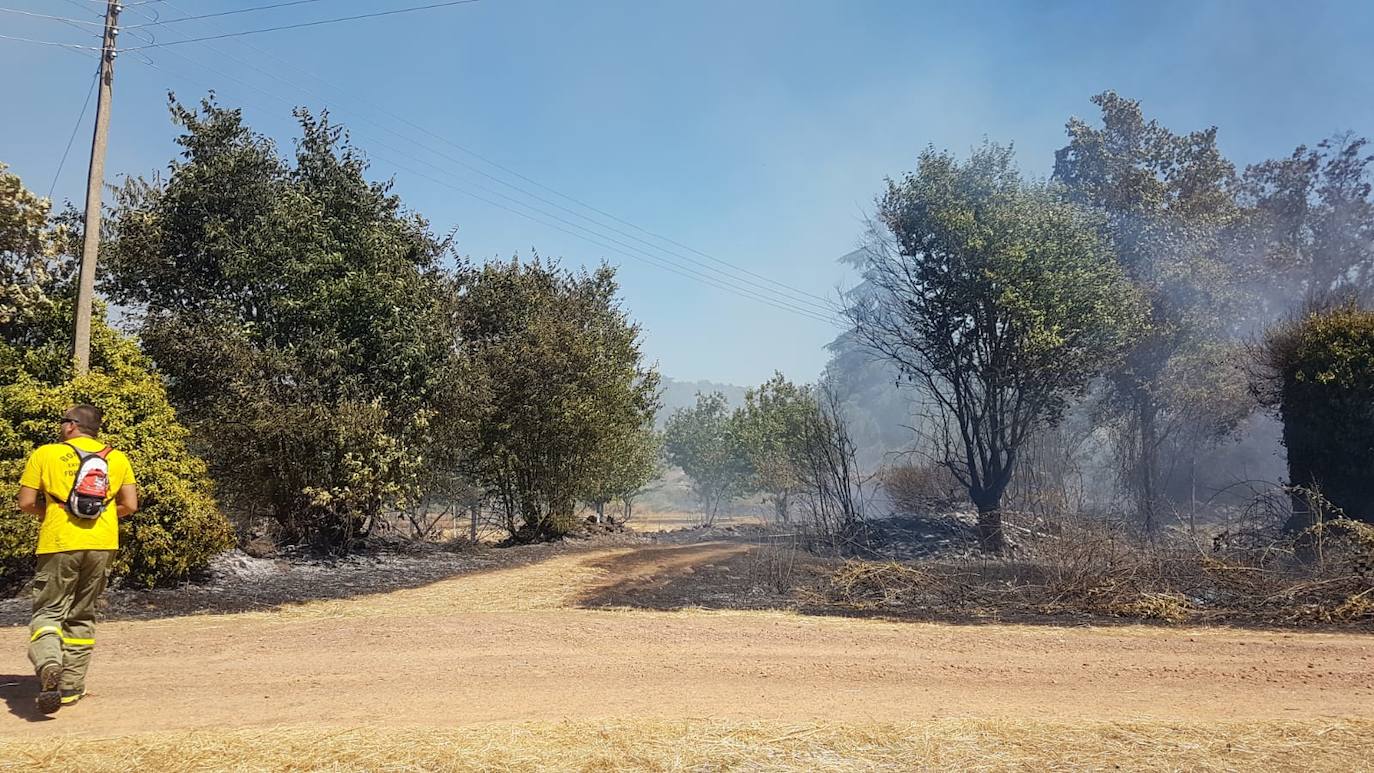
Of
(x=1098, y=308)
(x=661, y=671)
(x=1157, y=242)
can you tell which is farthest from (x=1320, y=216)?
(x=661, y=671)

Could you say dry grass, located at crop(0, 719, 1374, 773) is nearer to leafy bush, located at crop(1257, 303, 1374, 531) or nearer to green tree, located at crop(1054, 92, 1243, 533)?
leafy bush, located at crop(1257, 303, 1374, 531)

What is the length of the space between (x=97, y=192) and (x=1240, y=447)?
41.6m

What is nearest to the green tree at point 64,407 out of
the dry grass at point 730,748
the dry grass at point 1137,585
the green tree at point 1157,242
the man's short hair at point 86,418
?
the man's short hair at point 86,418

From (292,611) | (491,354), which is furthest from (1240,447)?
(292,611)

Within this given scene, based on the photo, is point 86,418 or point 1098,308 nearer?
point 86,418

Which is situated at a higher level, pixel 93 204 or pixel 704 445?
pixel 93 204

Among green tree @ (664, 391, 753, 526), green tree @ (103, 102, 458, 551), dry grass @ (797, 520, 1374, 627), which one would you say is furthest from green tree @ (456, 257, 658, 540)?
green tree @ (664, 391, 753, 526)

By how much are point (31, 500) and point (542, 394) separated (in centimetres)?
1263

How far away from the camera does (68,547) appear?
17.4 ft

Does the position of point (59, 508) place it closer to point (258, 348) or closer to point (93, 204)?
point (93, 204)

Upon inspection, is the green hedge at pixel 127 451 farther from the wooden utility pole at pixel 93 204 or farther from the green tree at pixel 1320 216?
the green tree at pixel 1320 216

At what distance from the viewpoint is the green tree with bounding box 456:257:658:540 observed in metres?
17.7

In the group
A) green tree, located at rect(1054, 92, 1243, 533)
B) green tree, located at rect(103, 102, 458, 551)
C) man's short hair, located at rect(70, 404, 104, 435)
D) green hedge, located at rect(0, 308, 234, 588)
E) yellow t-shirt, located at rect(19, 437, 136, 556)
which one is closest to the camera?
yellow t-shirt, located at rect(19, 437, 136, 556)

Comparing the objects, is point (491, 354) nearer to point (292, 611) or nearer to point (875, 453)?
point (292, 611)
